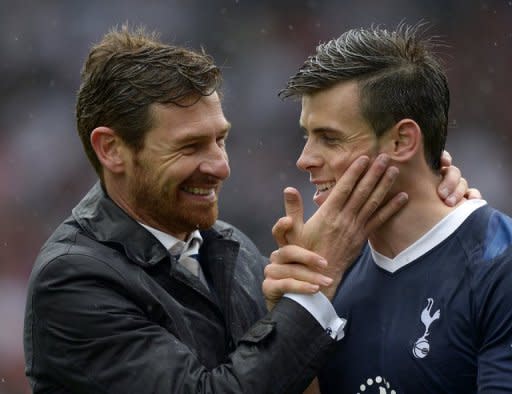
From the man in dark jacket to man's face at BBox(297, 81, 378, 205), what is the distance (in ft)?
0.32

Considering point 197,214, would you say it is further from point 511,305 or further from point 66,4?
point 66,4

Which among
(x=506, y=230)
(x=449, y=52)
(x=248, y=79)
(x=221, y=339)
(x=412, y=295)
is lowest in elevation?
(x=221, y=339)

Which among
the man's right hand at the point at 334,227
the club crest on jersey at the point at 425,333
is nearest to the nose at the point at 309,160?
the man's right hand at the point at 334,227

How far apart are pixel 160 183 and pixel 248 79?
210 inches

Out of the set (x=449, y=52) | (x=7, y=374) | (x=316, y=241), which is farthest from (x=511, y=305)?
(x=449, y=52)

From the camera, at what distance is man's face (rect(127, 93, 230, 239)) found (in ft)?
11.6

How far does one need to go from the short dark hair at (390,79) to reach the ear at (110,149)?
0.68 m

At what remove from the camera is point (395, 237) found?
3230 mm

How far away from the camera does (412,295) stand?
10.2 ft

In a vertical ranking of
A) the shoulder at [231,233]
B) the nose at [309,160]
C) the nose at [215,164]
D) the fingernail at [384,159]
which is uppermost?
the fingernail at [384,159]

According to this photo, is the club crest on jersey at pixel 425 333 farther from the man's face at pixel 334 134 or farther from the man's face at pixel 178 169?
the man's face at pixel 178 169

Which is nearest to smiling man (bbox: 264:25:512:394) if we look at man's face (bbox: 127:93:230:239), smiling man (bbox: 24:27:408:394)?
smiling man (bbox: 24:27:408:394)

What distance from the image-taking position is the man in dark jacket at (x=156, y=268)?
3107 mm

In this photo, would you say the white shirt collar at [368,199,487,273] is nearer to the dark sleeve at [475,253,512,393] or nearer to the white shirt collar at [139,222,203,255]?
the dark sleeve at [475,253,512,393]
